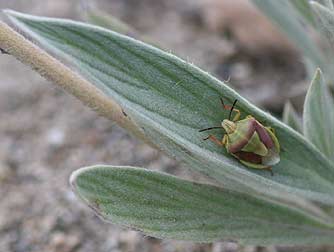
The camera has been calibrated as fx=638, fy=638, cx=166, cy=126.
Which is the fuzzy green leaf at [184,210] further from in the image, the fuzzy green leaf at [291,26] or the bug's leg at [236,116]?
the fuzzy green leaf at [291,26]

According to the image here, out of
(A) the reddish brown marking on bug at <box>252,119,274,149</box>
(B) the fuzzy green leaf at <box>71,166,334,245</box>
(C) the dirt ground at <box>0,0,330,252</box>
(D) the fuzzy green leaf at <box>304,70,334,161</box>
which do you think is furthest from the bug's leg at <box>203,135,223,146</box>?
(C) the dirt ground at <box>0,0,330,252</box>

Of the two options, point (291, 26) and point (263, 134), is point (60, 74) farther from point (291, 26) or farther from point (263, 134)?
point (291, 26)

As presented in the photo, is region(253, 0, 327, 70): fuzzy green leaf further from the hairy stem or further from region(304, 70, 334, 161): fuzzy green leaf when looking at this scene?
the hairy stem

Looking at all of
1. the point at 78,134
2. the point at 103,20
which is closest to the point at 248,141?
the point at 103,20

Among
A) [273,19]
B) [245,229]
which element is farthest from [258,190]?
[273,19]

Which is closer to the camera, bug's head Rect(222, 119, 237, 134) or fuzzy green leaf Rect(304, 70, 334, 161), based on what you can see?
bug's head Rect(222, 119, 237, 134)

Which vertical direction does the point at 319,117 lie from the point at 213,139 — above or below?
above

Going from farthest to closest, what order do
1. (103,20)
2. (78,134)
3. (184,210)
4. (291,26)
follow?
(78,134)
(291,26)
(103,20)
(184,210)
